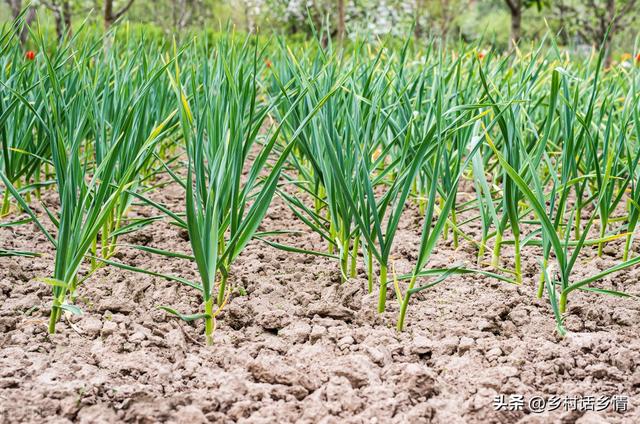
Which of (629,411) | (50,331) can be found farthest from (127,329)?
(629,411)

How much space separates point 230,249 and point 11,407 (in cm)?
50

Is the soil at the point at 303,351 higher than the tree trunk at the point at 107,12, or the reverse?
the tree trunk at the point at 107,12

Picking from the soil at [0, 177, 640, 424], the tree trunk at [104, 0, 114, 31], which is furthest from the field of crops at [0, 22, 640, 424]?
the tree trunk at [104, 0, 114, 31]

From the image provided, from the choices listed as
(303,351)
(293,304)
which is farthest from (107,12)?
(303,351)

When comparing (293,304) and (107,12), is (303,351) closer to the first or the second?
(293,304)

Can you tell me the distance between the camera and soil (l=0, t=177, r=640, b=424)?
123cm

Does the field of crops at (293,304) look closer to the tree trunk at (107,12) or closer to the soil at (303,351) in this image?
the soil at (303,351)

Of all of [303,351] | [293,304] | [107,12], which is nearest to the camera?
[303,351]

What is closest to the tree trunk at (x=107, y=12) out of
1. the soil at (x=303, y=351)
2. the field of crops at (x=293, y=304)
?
the field of crops at (x=293, y=304)

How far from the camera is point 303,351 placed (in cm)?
144

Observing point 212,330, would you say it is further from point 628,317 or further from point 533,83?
point 533,83

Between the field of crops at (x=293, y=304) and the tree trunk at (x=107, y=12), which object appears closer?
the field of crops at (x=293, y=304)

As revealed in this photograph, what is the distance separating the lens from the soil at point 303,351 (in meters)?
1.23

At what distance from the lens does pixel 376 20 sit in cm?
1155
